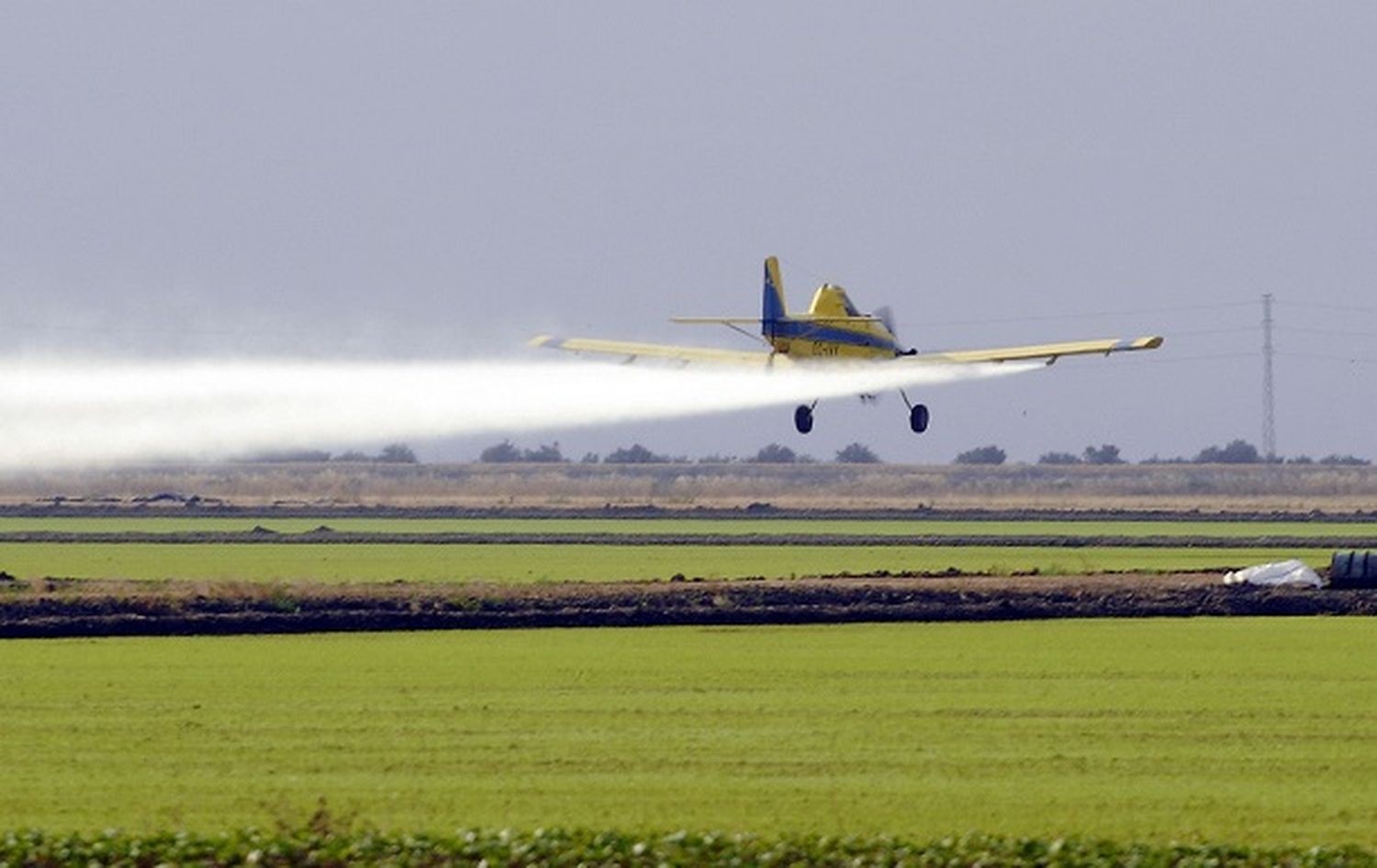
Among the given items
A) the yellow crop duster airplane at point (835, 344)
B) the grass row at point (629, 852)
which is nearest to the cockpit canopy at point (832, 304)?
the yellow crop duster airplane at point (835, 344)

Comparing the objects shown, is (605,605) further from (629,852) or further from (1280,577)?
(629,852)

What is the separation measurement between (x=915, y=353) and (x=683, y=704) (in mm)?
39973

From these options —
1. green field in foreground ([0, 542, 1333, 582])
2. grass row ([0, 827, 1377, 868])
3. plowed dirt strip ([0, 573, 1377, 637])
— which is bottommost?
grass row ([0, 827, 1377, 868])

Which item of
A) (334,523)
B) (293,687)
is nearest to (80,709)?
(293,687)

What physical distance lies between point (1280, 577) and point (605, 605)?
51.4ft

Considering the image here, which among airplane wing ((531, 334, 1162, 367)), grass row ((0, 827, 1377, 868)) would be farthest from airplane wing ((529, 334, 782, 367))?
grass row ((0, 827, 1377, 868))

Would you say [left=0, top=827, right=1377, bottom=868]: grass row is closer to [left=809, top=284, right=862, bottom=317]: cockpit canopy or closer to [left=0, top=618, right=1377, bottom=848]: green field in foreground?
[left=0, top=618, right=1377, bottom=848]: green field in foreground

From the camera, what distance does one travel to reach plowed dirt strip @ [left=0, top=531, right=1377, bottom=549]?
84500 millimetres

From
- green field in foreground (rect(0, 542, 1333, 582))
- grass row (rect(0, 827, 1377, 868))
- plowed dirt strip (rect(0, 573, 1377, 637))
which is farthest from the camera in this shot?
green field in foreground (rect(0, 542, 1333, 582))

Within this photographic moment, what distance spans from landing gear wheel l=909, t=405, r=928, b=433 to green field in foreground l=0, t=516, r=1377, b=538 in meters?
16.4

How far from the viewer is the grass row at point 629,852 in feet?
86.5

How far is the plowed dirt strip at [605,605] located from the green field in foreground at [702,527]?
34.3m

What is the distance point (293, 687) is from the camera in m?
41.4

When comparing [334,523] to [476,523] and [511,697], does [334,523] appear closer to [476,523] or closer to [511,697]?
[476,523]
